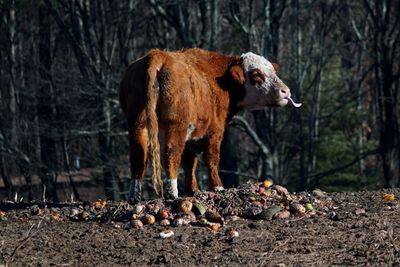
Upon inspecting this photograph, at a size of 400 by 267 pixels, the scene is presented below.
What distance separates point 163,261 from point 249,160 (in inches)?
774

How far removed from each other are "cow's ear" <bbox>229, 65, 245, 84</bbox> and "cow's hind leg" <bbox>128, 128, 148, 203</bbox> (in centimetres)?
161

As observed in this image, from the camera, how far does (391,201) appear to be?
8984mm

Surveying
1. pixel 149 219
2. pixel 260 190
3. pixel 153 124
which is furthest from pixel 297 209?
pixel 153 124

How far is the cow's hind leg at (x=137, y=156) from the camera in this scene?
9.14 meters

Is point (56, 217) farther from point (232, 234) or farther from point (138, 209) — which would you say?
point (232, 234)

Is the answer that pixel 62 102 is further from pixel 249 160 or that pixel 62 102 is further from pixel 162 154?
pixel 162 154

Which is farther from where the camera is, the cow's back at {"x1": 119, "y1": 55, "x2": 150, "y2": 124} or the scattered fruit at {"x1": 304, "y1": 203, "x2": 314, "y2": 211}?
the cow's back at {"x1": 119, "y1": 55, "x2": 150, "y2": 124}

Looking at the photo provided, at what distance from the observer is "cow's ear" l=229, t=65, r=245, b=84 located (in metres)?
10.3

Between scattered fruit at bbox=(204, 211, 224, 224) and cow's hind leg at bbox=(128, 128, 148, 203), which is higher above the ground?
cow's hind leg at bbox=(128, 128, 148, 203)

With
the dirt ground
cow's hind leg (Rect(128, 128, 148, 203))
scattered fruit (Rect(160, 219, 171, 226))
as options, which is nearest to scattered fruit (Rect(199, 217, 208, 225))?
the dirt ground

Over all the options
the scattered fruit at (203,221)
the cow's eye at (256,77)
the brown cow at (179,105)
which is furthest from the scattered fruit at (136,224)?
the cow's eye at (256,77)

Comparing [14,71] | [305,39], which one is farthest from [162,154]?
[305,39]

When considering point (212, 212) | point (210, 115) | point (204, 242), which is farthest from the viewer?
point (210, 115)

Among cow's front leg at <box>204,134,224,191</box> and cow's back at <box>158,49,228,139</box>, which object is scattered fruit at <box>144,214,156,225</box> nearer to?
cow's back at <box>158,49,228,139</box>
